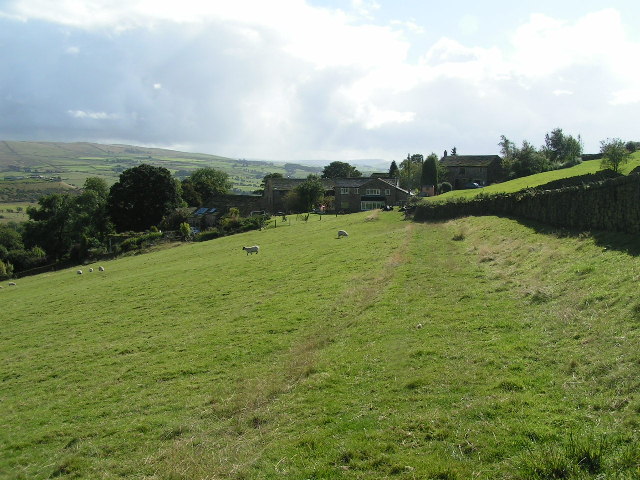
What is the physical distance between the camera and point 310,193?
80.9m

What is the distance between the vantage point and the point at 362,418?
975cm

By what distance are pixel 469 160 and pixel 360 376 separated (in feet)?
323

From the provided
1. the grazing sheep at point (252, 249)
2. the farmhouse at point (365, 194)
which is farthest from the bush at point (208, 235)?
the farmhouse at point (365, 194)

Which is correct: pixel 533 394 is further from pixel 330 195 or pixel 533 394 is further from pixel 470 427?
pixel 330 195

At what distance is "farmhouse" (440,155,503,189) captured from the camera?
9794cm

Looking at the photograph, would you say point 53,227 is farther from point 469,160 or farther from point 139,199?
point 469,160

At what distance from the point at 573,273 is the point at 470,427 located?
32.9ft

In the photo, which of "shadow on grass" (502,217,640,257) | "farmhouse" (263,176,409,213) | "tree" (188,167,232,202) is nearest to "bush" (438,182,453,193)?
"farmhouse" (263,176,409,213)

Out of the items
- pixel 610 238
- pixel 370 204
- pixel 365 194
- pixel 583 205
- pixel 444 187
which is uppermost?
pixel 444 187

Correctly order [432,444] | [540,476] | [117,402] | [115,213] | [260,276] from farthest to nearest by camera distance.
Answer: [115,213] → [260,276] → [117,402] → [432,444] → [540,476]

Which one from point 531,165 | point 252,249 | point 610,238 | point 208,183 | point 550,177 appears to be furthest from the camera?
point 208,183

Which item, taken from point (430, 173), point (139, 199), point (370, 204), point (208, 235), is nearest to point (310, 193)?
point (370, 204)

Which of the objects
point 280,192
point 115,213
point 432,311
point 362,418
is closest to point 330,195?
point 280,192

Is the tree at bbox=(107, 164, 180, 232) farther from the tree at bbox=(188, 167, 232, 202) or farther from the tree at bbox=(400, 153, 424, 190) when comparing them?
the tree at bbox=(400, 153, 424, 190)
